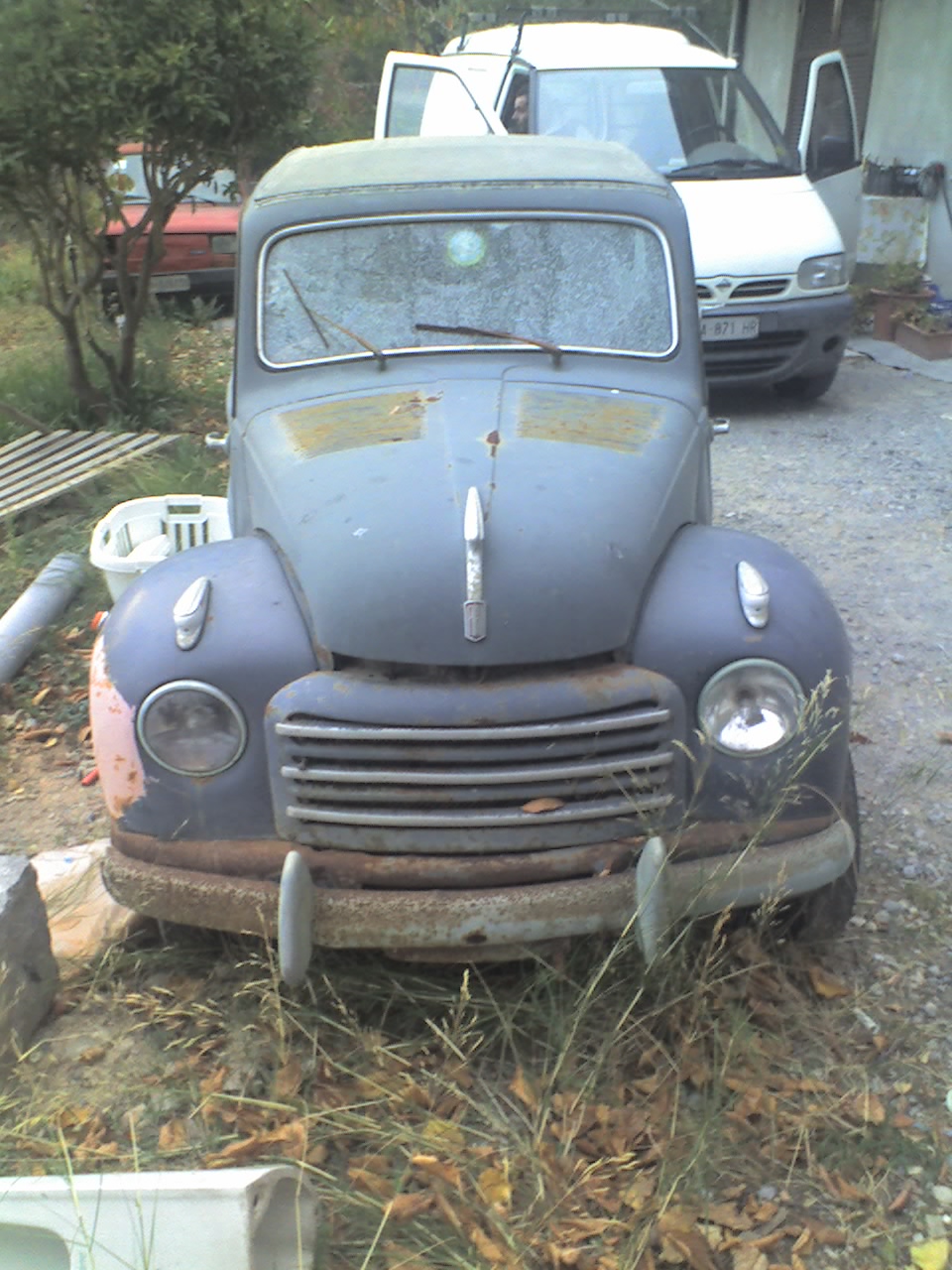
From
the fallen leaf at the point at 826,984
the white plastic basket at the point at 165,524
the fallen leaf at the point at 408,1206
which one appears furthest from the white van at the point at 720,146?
the fallen leaf at the point at 408,1206

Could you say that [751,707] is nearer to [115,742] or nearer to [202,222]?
[115,742]

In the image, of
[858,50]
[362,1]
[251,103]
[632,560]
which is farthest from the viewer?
[362,1]

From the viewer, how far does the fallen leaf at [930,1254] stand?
232cm

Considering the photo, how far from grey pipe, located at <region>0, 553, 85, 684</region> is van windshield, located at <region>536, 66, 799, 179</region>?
14.7 feet

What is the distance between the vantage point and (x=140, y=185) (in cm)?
1109

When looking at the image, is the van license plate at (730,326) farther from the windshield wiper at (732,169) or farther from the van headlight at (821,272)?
the windshield wiper at (732,169)

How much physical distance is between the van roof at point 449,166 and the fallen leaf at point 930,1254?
2943 mm

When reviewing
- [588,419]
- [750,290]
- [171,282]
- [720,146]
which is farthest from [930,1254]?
[171,282]

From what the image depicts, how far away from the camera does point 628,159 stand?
4.25m

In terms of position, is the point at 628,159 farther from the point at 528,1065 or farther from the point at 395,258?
the point at 528,1065

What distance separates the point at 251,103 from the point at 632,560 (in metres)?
5.52

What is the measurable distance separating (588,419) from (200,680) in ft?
4.14

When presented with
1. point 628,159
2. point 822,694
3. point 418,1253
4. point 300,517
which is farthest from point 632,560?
point 628,159

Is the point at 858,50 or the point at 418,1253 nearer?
the point at 418,1253
